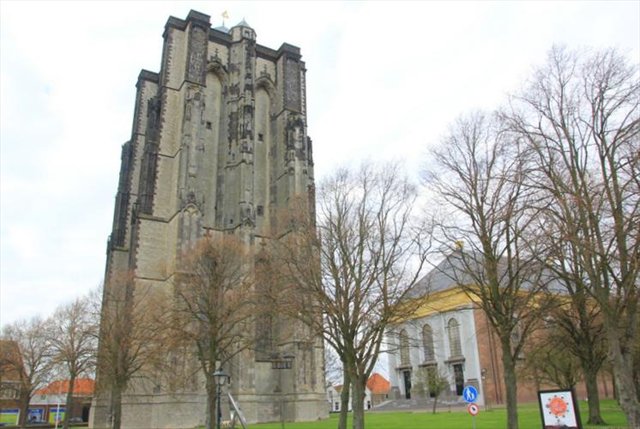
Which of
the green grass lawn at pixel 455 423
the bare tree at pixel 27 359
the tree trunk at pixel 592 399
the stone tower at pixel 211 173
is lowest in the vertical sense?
the green grass lawn at pixel 455 423

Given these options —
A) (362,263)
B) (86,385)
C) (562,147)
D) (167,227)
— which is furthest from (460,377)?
(86,385)

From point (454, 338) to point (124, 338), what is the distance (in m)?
38.6

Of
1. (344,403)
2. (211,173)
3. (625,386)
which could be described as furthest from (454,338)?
(625,386)

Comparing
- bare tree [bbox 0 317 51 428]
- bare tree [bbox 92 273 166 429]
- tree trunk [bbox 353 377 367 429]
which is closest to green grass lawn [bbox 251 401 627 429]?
tree trunk [bbox 353 377 367 429]

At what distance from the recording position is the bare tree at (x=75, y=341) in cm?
3312

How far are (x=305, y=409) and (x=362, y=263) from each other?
18.1 meters

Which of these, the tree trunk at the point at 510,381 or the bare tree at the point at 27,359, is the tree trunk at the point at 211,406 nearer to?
the tree trunk at the point at 510,381

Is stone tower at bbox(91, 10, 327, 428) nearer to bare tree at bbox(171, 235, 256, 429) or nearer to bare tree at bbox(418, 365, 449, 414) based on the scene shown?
bare tree at bbox(171, 235, 256, 429)

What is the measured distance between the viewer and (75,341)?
118ft

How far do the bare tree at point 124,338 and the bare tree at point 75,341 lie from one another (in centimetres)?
198

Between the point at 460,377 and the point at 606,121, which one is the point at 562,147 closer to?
→ the point at 606,121

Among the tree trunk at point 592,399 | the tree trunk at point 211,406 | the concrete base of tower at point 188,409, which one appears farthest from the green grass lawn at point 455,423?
the tree trunk at point 211,406

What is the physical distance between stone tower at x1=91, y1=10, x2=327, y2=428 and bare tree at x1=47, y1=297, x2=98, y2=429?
3470 mm

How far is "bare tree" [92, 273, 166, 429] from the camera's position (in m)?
27.3
